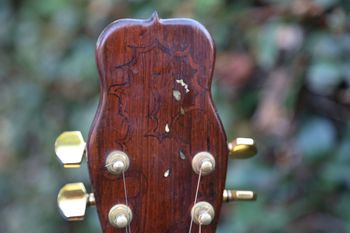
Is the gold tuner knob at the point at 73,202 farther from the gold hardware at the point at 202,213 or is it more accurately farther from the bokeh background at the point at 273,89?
the bokeh background at the point at 273,89

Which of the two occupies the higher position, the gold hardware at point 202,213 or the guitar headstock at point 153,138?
the guitar headstock at point 153,138

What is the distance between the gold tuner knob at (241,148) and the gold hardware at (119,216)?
0.14 metres

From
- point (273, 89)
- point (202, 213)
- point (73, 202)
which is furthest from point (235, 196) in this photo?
point (273, 89)

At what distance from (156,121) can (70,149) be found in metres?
0.10

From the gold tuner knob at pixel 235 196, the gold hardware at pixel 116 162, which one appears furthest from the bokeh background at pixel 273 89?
the gold hardware at pixel 116 162

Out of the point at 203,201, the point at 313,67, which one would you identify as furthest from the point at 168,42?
the point at 313,67

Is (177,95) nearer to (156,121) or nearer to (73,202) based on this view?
(156,121)

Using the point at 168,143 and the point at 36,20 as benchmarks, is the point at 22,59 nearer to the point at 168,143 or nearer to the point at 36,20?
the point at 36,20

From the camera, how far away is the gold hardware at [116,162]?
0.95 m

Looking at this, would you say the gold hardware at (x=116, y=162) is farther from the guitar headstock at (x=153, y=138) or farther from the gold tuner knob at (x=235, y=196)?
the gold tuner knob at (x=235, y=196)

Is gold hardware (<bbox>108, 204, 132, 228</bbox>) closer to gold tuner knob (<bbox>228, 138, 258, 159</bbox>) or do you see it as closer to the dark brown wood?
the dark brown wood

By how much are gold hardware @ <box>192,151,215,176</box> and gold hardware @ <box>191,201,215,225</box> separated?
4 centimetres

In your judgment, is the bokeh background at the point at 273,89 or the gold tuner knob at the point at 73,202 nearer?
the gold tuner knob at the point at 73,202

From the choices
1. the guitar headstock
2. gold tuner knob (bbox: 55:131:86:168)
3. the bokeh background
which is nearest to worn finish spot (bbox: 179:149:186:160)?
the guitar headstock
